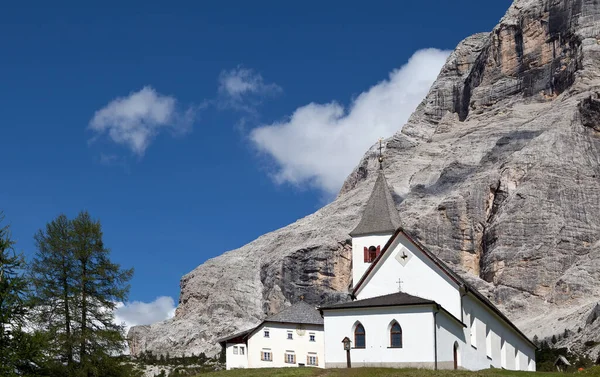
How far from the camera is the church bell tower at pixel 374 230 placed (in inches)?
2254

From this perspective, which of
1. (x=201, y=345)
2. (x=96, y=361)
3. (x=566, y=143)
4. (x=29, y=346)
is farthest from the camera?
(x=566, y=143)

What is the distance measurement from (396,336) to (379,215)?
16.4m

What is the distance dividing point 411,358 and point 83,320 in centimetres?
1570

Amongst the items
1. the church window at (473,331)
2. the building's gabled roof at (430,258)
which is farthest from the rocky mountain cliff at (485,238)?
the building's gabled roof at (430,258)

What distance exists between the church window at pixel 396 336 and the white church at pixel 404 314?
49mm

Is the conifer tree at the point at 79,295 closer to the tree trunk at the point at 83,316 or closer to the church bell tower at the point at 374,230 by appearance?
the tree trunk at the point at 83,316

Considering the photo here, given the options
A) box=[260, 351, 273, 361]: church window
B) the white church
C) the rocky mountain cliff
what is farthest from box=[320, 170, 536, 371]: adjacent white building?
the rocky mountain cliff

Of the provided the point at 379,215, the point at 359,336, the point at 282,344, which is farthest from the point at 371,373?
the point at 282,344

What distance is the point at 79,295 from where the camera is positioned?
4059cm

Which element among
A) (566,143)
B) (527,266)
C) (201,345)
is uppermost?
(566,143)

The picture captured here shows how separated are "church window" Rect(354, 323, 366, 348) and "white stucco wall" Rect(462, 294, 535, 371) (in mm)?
6250

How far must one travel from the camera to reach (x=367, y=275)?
160 feet

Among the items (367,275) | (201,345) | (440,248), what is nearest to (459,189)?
(440,248)

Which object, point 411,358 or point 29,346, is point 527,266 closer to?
point 411,358
